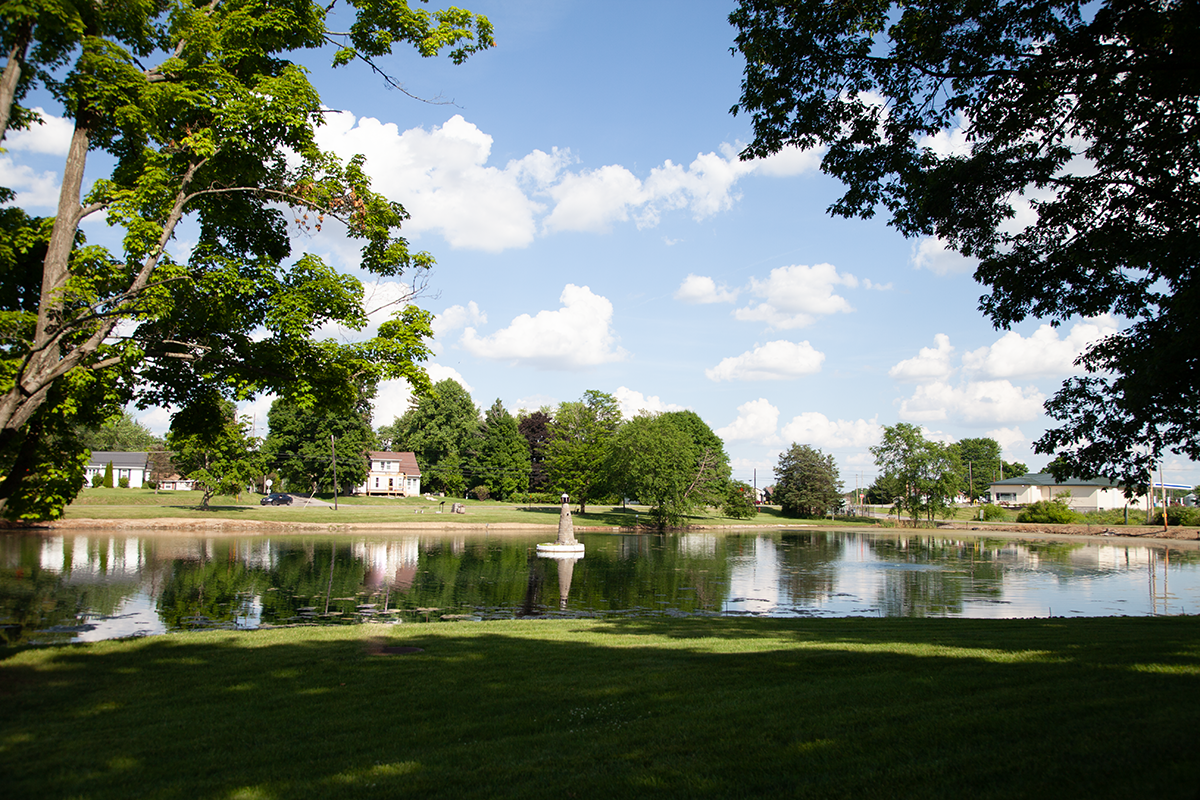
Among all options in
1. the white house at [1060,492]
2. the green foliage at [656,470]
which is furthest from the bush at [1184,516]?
the green foliage at [656,470]

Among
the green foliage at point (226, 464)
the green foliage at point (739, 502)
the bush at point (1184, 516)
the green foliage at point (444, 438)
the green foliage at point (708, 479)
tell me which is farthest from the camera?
the green foliage at point (444, 438)

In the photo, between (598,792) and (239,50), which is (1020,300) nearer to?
(598,792)

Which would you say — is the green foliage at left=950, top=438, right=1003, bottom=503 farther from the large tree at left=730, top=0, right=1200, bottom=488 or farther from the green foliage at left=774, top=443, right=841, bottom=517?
the large tree at left=730, top=0, right=1200, bottom=488

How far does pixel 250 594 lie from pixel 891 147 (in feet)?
66.3

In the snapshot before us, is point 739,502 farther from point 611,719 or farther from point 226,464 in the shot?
point 611,719

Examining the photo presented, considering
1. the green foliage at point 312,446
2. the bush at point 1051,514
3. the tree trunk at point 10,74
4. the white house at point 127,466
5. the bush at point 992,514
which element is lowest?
→ the bush at point 992,514

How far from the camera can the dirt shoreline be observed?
45.5 metres

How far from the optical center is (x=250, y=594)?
68.5 ft

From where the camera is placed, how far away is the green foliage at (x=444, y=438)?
92188 millimetres

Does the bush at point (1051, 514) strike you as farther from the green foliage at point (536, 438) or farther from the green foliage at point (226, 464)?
the green foliage at point (226, 464)

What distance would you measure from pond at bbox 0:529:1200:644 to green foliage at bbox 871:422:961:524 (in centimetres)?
3606

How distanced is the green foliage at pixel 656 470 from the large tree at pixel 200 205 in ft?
189

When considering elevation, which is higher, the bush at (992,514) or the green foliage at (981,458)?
the green foliage at (981,458)

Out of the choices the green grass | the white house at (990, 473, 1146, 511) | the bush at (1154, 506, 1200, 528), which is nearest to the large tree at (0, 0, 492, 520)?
the green grass
